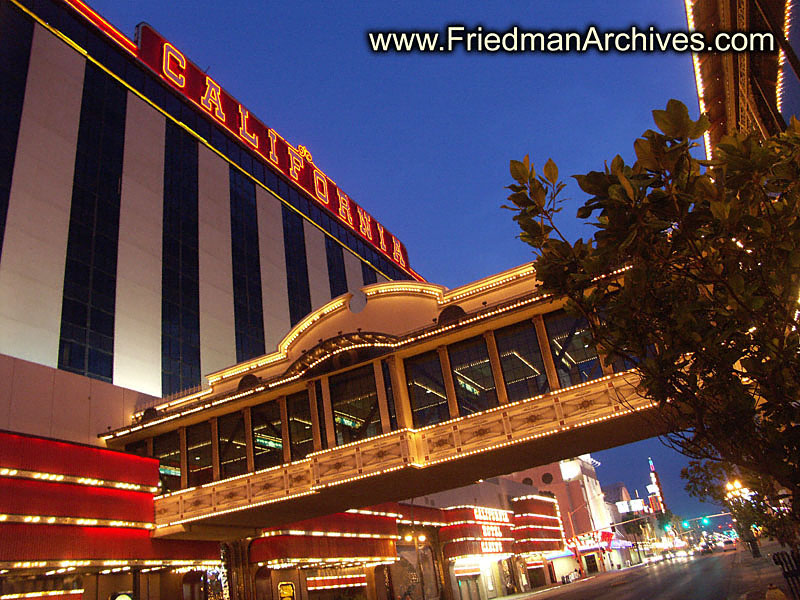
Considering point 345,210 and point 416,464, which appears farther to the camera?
point 345,210

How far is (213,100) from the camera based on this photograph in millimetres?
44062

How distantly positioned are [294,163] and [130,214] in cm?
2105

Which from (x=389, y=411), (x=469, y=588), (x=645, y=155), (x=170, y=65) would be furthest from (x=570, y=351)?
(x=170, y=65)

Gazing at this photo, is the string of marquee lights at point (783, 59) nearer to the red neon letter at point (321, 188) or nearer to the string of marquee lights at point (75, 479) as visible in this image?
the string of marquee lights at point (75, 479)

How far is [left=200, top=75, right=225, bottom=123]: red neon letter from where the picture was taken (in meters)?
43.2

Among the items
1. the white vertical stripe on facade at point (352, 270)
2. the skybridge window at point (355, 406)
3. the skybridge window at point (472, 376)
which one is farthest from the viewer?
the white vertical stripe on facade at point (352, 270)

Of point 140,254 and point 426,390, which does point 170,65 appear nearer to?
point 140,254

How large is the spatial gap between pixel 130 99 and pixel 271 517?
90.7 feet

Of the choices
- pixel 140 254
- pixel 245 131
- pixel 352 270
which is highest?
pixel 245 131

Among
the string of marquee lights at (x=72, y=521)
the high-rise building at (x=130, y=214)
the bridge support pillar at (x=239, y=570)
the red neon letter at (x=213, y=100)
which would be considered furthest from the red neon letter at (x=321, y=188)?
the string of marquee lights at (x=72, y=521)

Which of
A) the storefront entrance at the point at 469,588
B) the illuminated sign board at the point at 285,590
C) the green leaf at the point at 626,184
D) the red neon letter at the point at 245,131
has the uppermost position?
the red neon letter at the point at 245,131

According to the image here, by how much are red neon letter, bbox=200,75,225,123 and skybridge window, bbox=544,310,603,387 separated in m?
33.6

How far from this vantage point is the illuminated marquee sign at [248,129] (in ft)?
131

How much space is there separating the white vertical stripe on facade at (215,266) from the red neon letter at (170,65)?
466 cm
